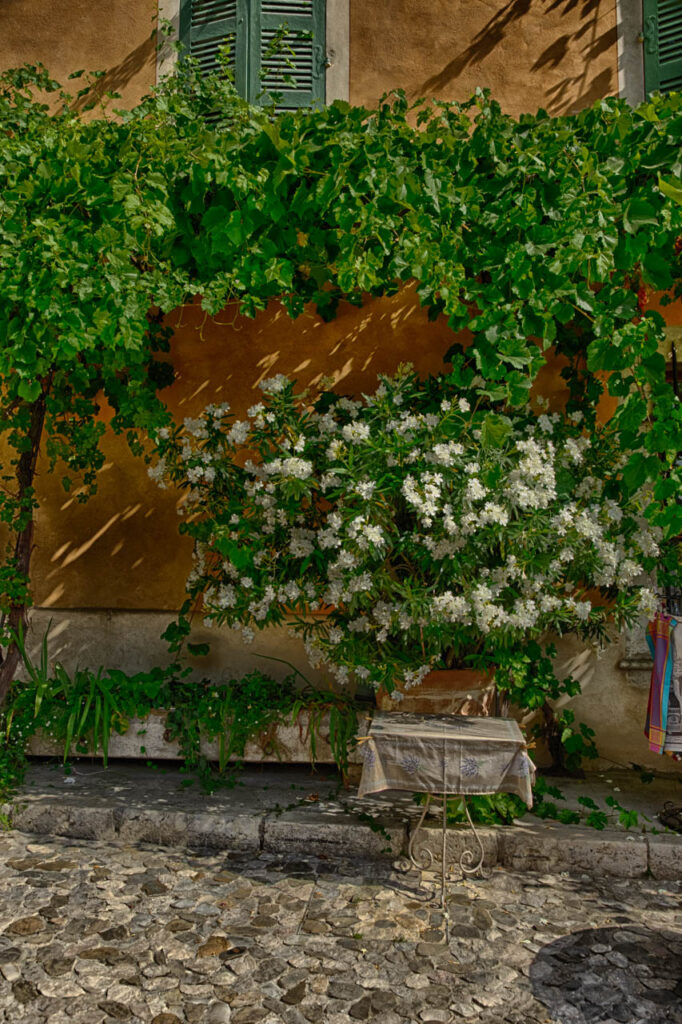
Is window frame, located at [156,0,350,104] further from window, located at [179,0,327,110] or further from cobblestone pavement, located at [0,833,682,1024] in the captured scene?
cobblestone pavement, located at [0,833,682,1024]

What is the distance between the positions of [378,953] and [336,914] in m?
0.42

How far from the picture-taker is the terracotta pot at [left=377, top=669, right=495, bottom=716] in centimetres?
524

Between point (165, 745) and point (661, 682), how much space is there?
342 cm

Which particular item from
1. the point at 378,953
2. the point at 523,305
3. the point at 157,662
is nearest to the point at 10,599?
the point at 157,662

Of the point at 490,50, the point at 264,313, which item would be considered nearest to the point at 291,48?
the point at 490,50

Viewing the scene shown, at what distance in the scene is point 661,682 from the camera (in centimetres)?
511

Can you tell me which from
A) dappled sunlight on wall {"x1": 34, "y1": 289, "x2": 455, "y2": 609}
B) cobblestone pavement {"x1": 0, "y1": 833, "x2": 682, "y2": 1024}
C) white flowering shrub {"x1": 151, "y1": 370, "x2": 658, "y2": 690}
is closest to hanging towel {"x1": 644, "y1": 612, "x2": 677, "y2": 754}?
white flowering shrub {"x1": 151, "y1": 370, "x2": 658, "y2": 690}

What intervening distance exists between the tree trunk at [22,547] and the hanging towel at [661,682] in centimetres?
434

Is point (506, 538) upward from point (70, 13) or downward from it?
downward

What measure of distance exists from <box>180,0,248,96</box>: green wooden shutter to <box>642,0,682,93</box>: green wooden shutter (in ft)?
10.2

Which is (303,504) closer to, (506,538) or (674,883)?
(506,538)

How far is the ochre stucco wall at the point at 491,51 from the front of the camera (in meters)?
6.42

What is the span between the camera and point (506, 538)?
466cm

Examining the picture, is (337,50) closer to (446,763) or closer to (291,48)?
(291,48)
